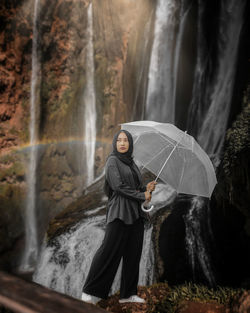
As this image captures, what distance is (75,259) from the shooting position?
466 centimetres

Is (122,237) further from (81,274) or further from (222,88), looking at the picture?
(222,88)

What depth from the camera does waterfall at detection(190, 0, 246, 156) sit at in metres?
6.76

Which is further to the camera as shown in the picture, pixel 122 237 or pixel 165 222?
pixel 165 222

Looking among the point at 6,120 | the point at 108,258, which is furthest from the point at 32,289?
the point at 6,120

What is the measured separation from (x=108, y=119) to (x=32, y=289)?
6.63m

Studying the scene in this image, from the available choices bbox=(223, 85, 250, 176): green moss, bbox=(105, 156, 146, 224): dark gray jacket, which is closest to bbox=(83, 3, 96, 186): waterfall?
bbox=(223, 85, 250, 176): green moss

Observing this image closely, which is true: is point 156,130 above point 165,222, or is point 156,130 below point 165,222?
above

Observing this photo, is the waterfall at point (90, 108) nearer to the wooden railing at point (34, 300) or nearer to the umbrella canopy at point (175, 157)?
the umbrella canopy at point (175, 157)

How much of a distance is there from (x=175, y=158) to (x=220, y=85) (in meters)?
4.41

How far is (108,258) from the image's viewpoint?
3.06 metres

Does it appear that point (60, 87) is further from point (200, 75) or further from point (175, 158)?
point (175, 158)

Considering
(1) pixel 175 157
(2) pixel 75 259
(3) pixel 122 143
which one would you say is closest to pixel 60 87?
(2) pixel 75 259

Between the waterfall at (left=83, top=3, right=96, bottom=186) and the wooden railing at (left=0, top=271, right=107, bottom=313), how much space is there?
5.84m

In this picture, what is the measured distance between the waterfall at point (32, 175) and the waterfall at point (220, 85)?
3562 millimetres
